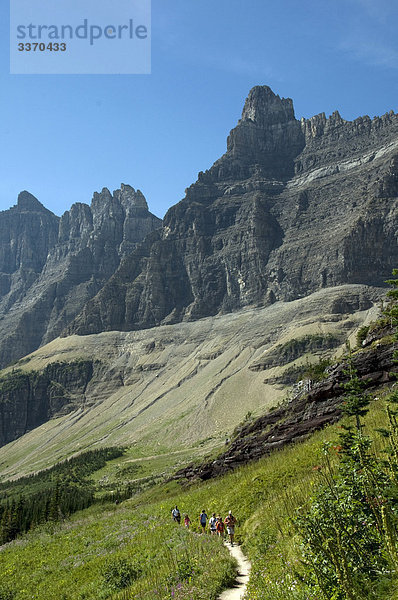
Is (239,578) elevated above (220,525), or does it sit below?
above

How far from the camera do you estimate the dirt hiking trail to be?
1243 cm

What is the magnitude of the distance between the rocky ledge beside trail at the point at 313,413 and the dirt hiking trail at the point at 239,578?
23.9m

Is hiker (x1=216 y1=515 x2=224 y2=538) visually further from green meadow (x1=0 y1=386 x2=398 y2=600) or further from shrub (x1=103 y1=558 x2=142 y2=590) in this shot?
shrub (x1=103 y1=558 x2=142 y2=590)

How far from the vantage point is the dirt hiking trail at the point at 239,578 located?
12430 millimetres

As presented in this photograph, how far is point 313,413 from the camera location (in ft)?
147

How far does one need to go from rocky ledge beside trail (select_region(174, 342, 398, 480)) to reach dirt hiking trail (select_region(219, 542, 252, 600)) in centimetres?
2390

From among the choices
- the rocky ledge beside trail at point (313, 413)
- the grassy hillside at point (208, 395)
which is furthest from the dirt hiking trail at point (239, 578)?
the grassy hillside at point (208, 395)

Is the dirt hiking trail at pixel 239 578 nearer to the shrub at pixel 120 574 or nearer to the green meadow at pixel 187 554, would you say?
the green meadow at pixel 187 554

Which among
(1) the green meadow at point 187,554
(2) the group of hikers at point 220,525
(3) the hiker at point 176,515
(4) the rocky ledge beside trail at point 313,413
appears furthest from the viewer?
(4) the rocky ledge beside trail at point 313,413

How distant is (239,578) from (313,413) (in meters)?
32.3

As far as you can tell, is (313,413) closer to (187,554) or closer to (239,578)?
(187,554)

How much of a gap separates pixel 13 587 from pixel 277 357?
147 m

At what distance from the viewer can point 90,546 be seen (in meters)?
28.0

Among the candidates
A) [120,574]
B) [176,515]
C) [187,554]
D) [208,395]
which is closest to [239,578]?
[187,554]
